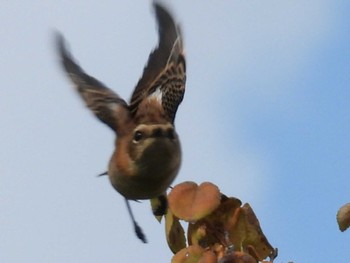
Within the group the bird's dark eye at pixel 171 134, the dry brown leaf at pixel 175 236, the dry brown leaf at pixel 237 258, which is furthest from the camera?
the dry brown leaf at pixel 175 236

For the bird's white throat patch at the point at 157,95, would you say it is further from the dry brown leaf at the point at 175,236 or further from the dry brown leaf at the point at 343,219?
the dry brown leaf at the point at 343,219

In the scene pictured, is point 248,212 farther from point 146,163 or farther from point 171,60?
point 171,60

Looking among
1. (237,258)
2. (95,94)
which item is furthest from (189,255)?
(95,94)

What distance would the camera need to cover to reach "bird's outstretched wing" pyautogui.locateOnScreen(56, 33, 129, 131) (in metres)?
3.43

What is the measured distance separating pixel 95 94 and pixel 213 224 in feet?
2.47

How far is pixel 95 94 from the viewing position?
363 cm

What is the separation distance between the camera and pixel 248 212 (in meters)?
3.20

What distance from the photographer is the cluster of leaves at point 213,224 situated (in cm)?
311

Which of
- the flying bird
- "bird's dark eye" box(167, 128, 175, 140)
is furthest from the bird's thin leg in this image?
"bird's dark eye" box(167, 128, 175, 140)

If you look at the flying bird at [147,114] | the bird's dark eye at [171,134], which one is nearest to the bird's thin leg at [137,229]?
the flying bird at [147,114]

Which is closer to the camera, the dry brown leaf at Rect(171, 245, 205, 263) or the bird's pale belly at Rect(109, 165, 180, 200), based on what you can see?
the dry brown leaf at Rect(171, 245, 205, 263)

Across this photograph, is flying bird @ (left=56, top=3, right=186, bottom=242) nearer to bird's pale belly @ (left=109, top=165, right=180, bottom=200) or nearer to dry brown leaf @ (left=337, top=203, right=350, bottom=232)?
bird's pale belly @ (left=109, top=165, right=180, bottom=200)

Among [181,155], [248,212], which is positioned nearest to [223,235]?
[248,212]

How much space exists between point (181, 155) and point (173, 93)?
0.63 metres
